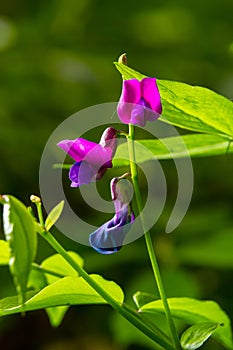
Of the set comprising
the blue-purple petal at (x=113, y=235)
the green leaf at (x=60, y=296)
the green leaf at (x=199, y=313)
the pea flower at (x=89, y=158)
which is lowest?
the green leaf at (x=199, y=313)

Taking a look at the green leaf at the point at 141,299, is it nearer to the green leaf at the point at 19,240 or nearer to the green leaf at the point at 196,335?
the green leaf at the point at 196,335

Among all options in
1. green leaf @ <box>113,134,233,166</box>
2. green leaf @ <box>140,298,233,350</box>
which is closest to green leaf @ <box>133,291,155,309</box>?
green leaf @ <box>140,298,233,350</box>

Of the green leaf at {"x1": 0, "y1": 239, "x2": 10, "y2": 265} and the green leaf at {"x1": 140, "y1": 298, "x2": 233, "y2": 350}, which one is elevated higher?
the green leaf at {"x1": 0, "y1": 239, "x2": 10, "y2": 265}

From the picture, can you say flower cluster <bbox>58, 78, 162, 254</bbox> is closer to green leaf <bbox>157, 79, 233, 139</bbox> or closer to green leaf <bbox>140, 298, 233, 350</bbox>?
green leaf <bbox>157, 79, 233, 139</bbox>

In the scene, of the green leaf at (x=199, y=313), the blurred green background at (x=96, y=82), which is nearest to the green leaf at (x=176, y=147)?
the green leaf at (x=199, y=313)

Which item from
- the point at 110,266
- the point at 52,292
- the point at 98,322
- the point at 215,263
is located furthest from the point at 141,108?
the point at 98,322

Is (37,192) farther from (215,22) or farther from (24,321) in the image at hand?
(215,22)
